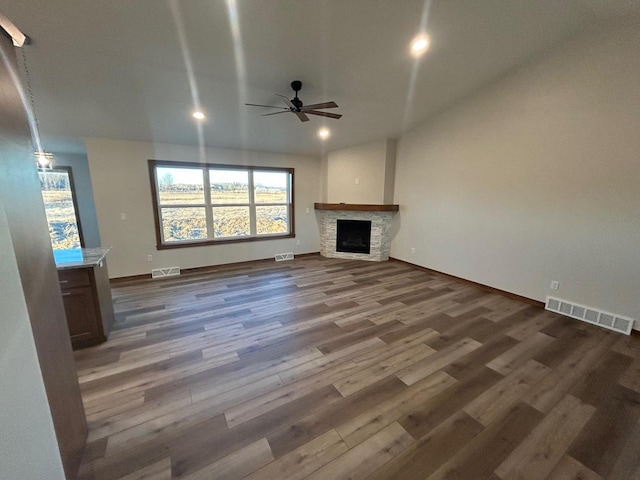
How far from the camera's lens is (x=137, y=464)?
1.36m

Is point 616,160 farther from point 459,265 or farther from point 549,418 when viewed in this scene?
point 549,418

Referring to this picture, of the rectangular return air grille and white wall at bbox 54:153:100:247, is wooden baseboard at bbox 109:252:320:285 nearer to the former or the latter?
white wall at bbox 54:153:100:247

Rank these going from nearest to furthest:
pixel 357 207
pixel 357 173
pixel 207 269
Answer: pixel 207 269 < pixel 357 207 < pixel 357 173

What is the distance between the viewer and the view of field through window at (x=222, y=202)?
468 cm

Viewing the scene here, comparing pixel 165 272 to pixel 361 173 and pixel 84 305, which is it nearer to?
pixel 84 305

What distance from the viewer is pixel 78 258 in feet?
8.14

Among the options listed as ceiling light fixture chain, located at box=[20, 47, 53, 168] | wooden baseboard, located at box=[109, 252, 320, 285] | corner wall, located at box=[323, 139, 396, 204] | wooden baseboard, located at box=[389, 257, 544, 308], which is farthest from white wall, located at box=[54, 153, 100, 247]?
wooden baseboard, located at box=[389, 257, 544, 308]

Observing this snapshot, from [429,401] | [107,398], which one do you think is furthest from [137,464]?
[429,401]

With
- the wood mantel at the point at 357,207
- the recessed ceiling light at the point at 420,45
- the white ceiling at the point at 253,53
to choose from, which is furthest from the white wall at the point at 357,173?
the recessed ceiling light at the point at 420,45

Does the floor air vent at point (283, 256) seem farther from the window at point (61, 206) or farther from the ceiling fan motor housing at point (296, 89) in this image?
the window at point (61, 206)

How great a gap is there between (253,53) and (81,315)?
3.22m

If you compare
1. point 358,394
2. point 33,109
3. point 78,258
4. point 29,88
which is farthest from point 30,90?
point 358,394

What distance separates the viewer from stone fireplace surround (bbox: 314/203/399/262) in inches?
218

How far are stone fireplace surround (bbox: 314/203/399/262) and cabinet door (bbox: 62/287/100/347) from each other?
4.49 m
